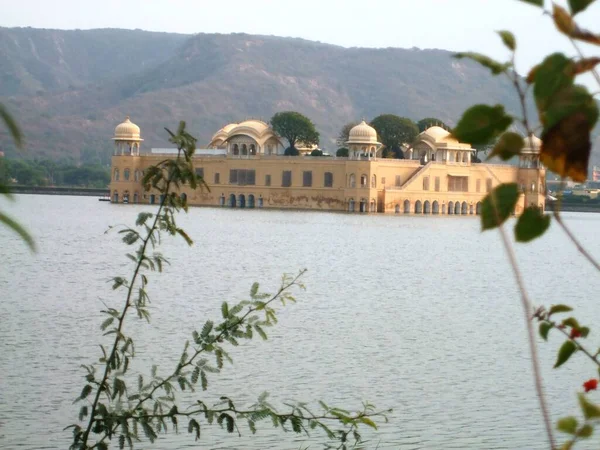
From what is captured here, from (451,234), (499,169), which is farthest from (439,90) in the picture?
(451,234)

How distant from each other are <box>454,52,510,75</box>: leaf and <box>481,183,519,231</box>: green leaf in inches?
5.4

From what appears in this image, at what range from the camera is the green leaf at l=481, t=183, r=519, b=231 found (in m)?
1.22

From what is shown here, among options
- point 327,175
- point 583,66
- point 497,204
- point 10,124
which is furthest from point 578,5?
point 327,175

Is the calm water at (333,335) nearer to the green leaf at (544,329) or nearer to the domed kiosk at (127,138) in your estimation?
the green leaf at (544,329)

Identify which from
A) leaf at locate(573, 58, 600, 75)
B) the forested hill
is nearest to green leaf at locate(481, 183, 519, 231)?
leaf at locate(573, 58, 600, 75)

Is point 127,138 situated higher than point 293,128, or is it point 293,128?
point 293,128

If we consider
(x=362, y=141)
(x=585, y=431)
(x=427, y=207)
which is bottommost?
(x=585, y=431)

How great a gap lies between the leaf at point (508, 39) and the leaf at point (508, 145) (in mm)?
94

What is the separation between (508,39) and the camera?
127 centimetres

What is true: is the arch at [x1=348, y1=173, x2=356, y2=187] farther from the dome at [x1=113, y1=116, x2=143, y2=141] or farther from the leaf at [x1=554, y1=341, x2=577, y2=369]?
the leaf at [x1=554, y1=341, x2=577, y2=369]

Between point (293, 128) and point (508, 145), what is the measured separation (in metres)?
53.1

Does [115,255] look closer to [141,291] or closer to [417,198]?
[141,291]

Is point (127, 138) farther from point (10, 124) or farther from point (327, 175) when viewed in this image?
point (10, 124)

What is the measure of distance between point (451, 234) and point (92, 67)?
165416mm
